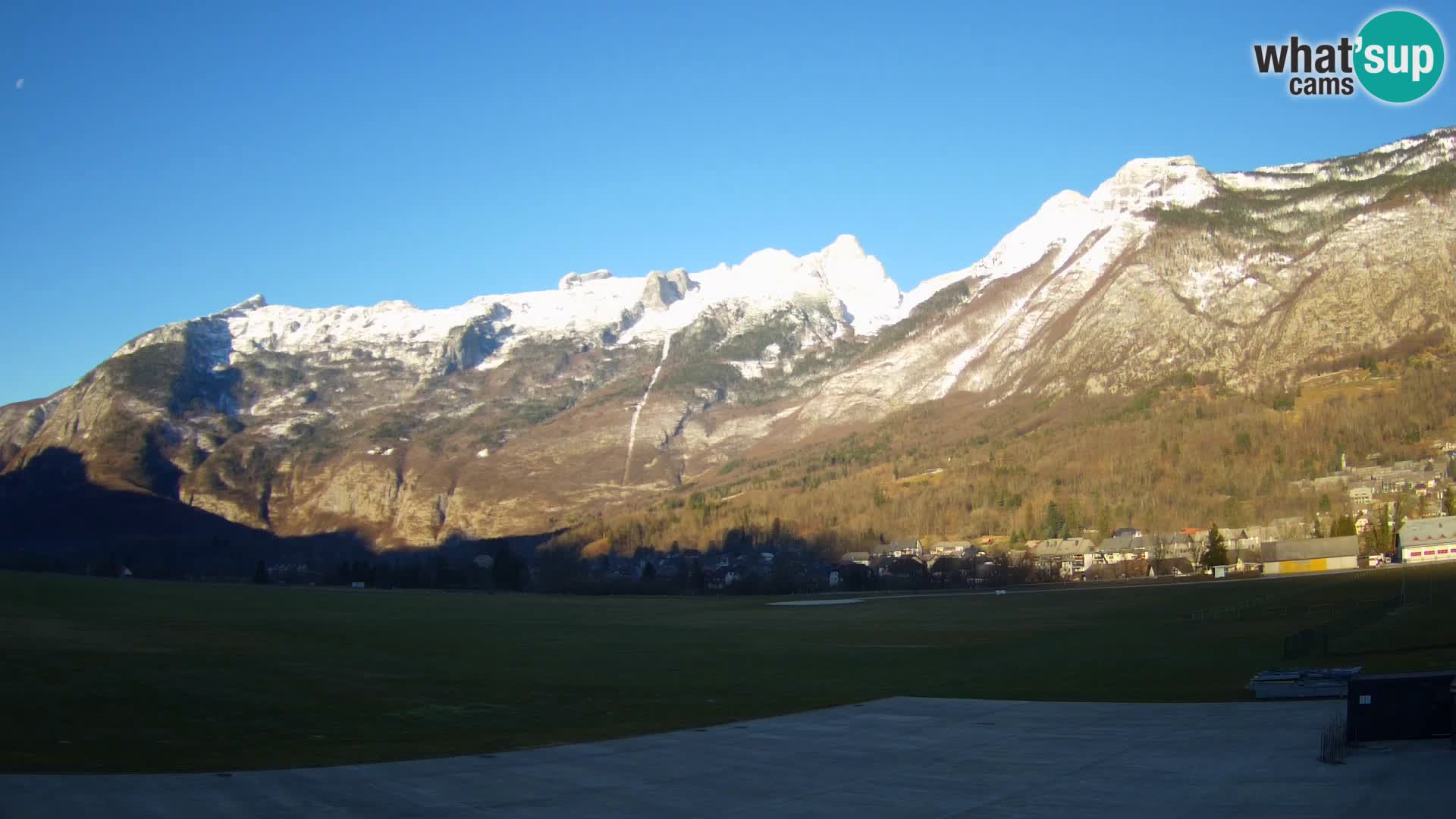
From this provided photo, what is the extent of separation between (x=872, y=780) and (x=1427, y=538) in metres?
112

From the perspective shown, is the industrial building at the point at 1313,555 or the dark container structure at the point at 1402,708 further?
the industrial building at the point at 1313,555

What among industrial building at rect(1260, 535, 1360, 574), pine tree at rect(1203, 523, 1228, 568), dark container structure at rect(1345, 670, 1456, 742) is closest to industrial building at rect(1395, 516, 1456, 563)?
industrial building at rect(1260, 535, 1360, 574)

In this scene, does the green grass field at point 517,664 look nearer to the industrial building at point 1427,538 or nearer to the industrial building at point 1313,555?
the industrial building at point 1427,538

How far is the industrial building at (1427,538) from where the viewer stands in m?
114

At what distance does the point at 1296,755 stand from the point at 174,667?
134 ft

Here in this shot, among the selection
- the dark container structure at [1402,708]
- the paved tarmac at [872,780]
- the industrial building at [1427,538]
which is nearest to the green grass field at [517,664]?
the paved tarmac at [872,780]

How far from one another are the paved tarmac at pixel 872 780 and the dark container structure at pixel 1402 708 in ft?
1.15

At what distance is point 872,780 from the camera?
27.7 meters

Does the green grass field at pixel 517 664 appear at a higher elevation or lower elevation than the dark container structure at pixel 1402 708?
lower

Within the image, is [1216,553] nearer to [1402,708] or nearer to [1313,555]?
[1313,555]

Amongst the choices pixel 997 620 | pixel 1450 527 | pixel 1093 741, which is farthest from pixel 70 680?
pixel 1450 527

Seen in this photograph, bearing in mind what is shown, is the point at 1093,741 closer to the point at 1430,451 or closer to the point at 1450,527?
the point at 1450,527

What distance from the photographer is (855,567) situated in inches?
6206

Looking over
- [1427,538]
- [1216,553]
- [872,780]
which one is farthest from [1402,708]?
[1216,553]
